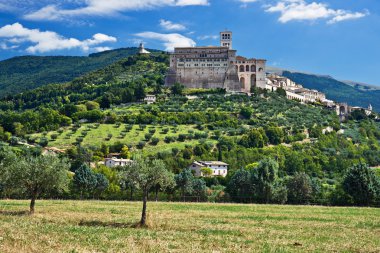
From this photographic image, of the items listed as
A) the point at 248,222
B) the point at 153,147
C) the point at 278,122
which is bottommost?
the point at 248,222

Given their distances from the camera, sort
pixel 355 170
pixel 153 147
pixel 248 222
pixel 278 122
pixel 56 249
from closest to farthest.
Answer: pixel 56 249, pixel 248 222, pixel 355 170, pixel 153 147, pixel 278 122

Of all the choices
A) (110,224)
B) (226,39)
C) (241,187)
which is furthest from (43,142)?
(226,39)

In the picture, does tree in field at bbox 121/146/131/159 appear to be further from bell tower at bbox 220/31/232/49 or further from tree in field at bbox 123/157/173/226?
bell tower at bbox 220/31/232/49

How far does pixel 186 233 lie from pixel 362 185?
141 feet

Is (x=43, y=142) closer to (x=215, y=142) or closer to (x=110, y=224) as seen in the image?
(x=215, y=142)

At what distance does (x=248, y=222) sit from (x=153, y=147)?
8066 centimetres

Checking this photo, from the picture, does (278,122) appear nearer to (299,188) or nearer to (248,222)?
(299,188)

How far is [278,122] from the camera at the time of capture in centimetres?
13988

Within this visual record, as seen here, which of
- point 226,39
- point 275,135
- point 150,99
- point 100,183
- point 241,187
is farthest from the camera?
point 226,39

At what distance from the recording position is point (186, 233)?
28.8 m

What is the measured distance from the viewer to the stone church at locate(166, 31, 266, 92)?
176 m

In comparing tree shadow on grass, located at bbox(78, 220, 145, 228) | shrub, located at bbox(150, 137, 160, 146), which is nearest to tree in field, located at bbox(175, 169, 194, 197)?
shrub, located at bbox(150, 137, 160, 146)

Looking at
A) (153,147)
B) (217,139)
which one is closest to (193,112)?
(217,139)

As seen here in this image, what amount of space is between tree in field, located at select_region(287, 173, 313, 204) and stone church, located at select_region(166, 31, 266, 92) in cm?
10300
